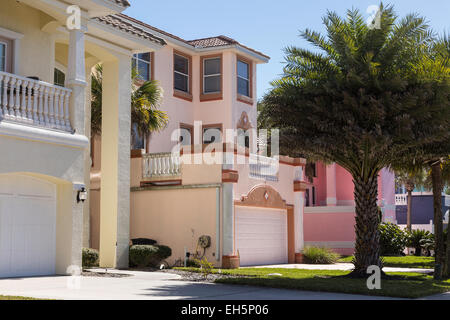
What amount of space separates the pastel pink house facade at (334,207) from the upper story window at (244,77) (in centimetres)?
544

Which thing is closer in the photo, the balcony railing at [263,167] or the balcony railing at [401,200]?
the balcony railing at [263,167]

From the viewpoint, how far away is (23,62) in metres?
17.1

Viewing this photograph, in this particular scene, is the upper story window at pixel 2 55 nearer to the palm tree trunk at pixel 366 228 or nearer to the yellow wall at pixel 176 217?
the yellow wall at pixel 176 217

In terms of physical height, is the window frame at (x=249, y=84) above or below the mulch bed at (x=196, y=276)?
above

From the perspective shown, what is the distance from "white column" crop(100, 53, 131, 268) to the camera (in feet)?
69.4

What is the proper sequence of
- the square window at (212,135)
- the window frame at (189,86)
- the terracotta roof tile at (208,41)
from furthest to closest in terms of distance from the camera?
the square window at (212,135) < the window frame at (189,86) < the terracotta roof tile at (208,41)

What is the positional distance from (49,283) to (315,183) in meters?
29.4

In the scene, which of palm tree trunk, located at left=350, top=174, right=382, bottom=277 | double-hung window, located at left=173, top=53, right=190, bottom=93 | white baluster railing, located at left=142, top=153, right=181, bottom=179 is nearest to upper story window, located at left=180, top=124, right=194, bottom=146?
double-hung window, located at left=173, top=53, right=190, bottom=93

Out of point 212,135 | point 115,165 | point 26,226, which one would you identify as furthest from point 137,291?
point 212,135

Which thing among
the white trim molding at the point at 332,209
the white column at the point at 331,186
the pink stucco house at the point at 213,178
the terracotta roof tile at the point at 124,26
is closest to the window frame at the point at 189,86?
the pink stucco house at the point at 213,178

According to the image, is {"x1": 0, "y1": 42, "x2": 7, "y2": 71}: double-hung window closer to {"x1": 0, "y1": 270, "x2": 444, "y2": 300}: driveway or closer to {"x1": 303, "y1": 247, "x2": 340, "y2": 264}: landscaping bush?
{"x1": 0, "y1": 270, "x2": 444, "y2": 300}: driveway

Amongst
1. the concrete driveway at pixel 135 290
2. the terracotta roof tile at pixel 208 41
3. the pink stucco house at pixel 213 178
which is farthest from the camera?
the terracotta roof tile at pixel 208 41

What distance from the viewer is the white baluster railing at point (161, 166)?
24109 mm
